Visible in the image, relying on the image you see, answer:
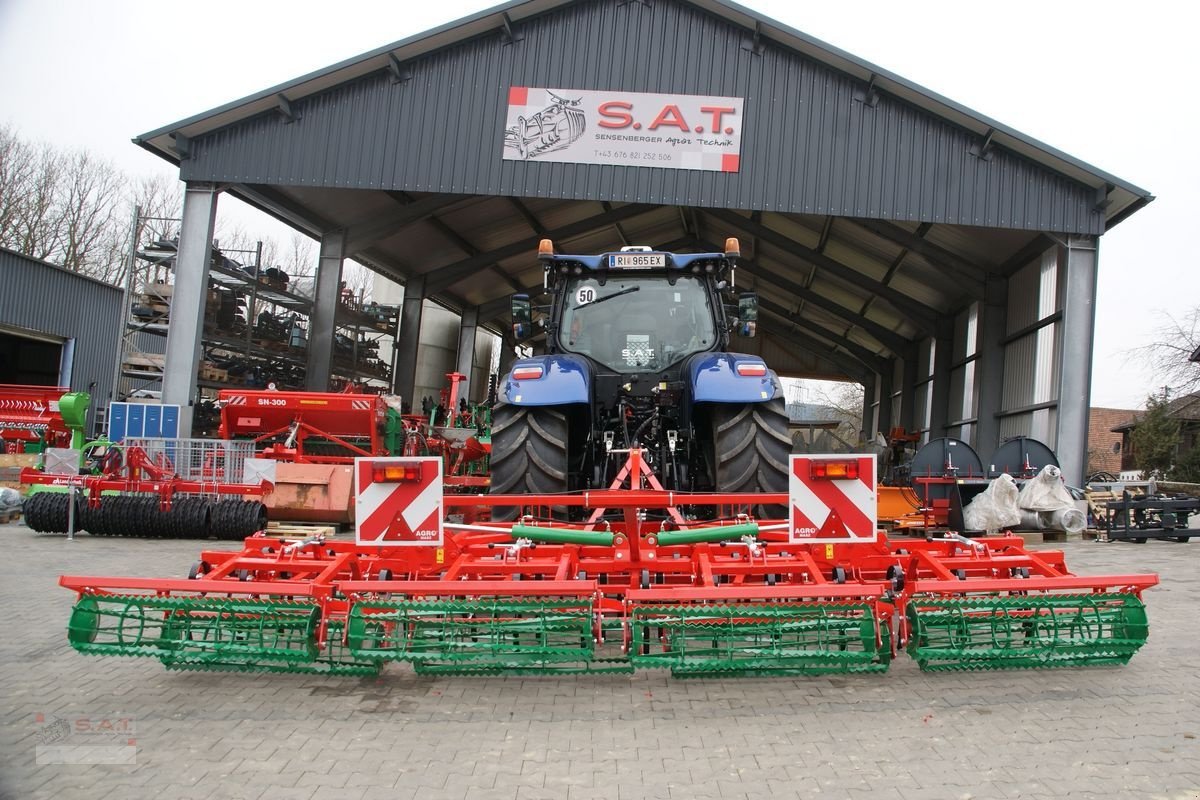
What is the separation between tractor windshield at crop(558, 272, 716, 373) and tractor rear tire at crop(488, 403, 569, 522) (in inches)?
39.9

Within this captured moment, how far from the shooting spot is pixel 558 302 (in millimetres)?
7035

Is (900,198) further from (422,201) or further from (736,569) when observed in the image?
(736,569)

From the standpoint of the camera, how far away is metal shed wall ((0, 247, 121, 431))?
20.1m

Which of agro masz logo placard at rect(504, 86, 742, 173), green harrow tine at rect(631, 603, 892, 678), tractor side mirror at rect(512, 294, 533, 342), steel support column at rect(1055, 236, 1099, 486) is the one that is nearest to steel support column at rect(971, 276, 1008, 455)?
steel support column at rect(1055, 236, 1099, 486)

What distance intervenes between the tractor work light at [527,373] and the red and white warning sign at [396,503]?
5.81ft

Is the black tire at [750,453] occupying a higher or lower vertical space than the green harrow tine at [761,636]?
higher

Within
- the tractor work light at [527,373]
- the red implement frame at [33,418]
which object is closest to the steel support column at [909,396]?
the tractor work light at [527,373]

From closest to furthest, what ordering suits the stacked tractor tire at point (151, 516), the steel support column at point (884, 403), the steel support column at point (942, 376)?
the stacked tractor tire at point (151, 516) < the steel support column at point (942, 376) < the steel support column at point (884, 403)

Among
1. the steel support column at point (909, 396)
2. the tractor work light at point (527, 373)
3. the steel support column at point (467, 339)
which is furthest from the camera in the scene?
the steel support column at point (467, 339)

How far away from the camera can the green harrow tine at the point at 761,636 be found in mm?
3627

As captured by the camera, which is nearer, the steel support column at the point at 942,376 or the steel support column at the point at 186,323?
the steel support column at the point at 186,323

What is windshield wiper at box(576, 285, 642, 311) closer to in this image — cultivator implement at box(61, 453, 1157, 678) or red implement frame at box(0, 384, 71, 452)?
cultivator implement at box(61, 453, 1157, 678)

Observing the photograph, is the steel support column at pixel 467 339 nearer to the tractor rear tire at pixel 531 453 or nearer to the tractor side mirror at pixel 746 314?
the tractor side mirror at pixel 746 314
